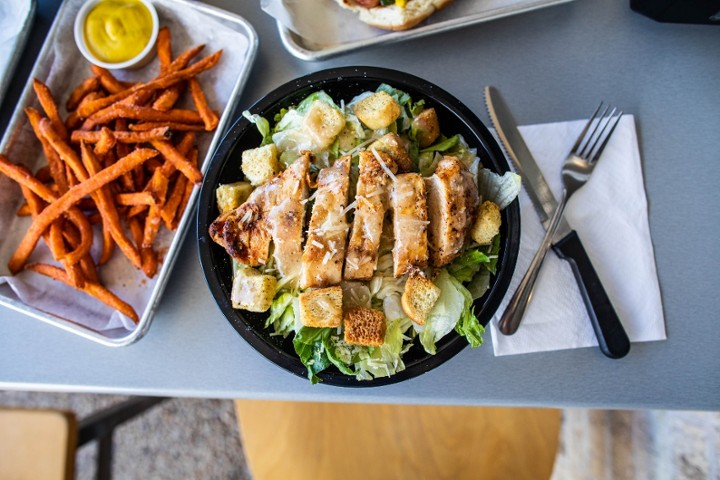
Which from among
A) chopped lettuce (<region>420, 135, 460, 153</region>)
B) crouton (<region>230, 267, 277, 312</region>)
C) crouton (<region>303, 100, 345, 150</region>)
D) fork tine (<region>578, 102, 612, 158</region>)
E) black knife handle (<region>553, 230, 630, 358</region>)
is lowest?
black knife handle (<region>553, 230, 630, 358</region>)

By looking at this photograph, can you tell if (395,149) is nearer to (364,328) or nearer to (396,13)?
(364,328)

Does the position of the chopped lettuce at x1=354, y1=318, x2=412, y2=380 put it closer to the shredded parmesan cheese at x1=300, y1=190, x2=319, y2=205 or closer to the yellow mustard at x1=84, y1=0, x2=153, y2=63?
the shredded parmesan cheese at x1=300, y1=190, x2=319, y2=205

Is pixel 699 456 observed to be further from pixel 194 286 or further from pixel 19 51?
pixel 19 51

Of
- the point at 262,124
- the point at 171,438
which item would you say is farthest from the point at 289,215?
the point at 171,438

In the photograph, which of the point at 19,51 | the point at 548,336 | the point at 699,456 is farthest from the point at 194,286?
the point at 699,456

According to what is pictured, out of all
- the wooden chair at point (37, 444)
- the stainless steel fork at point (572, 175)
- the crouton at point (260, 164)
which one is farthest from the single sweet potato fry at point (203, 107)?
the wooden chair at point (37, 444)

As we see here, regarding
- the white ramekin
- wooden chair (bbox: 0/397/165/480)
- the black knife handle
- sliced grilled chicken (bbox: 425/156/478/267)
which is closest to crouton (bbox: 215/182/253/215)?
sliced grilled chicken (bbox: 425/156/478/267)

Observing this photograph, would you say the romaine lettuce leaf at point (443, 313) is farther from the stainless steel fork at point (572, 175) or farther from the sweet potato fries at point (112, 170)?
the sweet potato fries at point (112, 170)
